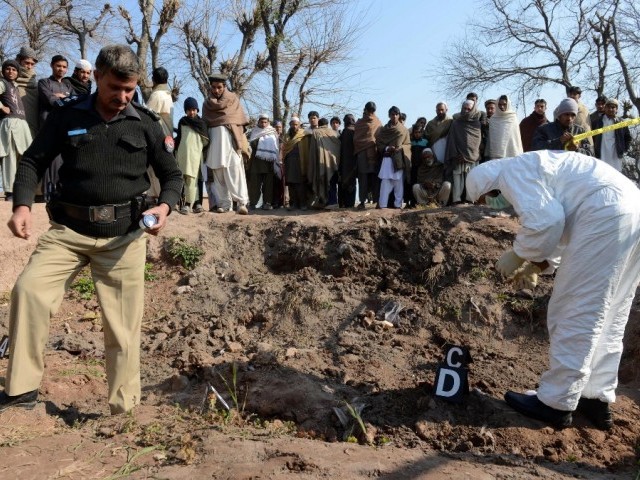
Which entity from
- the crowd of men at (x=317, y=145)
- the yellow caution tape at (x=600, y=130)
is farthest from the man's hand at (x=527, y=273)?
the crowd of men at (x=317, y=145)

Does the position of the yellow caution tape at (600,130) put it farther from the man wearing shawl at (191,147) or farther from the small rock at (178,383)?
the man wearing shawl at (191,147)

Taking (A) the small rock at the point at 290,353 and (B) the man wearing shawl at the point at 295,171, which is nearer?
(A) the small rock at the point at 290,353

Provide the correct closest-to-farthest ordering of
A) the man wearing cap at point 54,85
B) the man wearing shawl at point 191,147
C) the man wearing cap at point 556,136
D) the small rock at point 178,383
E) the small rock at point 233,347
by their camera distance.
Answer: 1. the small rock at point 178,383
2. the small rock at point 233,347
3. the man wearing cap at point 556,136
4. the man wearing cap at point 54,85
5. the man wearing shawl at point 191,147

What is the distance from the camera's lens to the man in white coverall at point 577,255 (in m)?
3.27

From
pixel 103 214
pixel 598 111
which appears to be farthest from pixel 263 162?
pixel 103 214

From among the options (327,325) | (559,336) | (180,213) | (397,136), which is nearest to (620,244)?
(559,336)

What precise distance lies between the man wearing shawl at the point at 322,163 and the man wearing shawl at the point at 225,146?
138 cm

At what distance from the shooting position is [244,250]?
21.5 feet

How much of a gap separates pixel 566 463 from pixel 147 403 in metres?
2.46

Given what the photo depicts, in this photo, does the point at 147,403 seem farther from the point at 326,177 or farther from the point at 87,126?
the point at 326,177

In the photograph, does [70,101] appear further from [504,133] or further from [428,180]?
[504,133]

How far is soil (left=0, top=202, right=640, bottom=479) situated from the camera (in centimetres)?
298

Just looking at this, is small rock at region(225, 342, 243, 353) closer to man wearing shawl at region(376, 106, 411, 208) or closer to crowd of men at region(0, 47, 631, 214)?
crowd of men at region(0, 47, 631, 214)

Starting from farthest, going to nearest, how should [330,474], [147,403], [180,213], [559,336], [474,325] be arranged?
[180,213] < [474,325] < [147,403] < [559,336] < [330,474]
